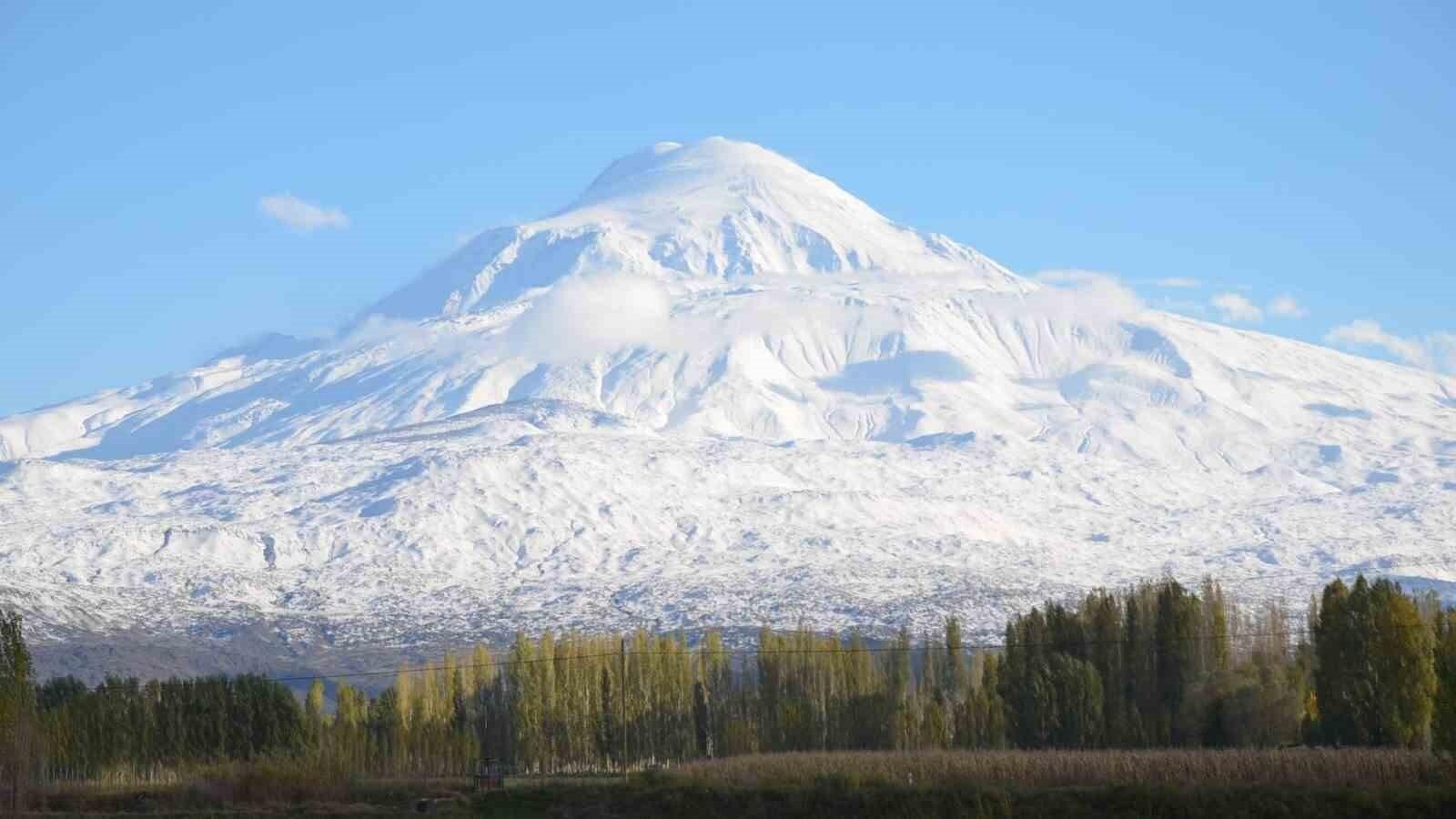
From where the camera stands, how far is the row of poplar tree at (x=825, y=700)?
77625 millimetres

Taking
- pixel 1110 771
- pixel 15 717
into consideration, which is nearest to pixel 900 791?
pixel 1110 771

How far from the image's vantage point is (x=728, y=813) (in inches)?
2419

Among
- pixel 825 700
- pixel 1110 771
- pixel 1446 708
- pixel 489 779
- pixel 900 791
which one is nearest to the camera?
pixel 1446 708

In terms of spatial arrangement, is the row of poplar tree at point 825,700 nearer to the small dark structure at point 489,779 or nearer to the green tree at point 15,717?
the green tree at point 15,717

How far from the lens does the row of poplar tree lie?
255 feet

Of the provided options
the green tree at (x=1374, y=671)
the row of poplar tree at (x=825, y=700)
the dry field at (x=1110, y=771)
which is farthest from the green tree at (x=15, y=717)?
the green tree at (x=1374, y=671)

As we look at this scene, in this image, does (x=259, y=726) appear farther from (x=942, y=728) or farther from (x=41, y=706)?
(x=942, y=728)

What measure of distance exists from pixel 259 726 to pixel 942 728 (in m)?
28.9

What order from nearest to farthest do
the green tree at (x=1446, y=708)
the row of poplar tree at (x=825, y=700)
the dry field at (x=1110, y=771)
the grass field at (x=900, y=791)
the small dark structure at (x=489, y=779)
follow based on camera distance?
the green tree at (x=1446, y=708)
the grass field at (x=900, y=791)
the dry field at (x=1110, y=771)
the small dark structure at (x=489, y=779)
the row of poplar tree at (x=825, y=700)

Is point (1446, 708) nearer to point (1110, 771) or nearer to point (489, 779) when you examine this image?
point (1110, 771)

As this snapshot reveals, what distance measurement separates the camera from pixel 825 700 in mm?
100938

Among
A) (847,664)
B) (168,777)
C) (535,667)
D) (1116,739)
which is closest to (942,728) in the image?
(1116,739)

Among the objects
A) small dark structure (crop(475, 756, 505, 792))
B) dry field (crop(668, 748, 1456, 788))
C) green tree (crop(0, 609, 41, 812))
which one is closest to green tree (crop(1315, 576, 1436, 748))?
dry field (crop(668, 748, 1456, 788))

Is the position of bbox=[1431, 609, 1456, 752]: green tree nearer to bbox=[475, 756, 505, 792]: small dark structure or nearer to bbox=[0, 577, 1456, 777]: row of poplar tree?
bbox=[0, 577, 1456, 777]: row of poplar tree
